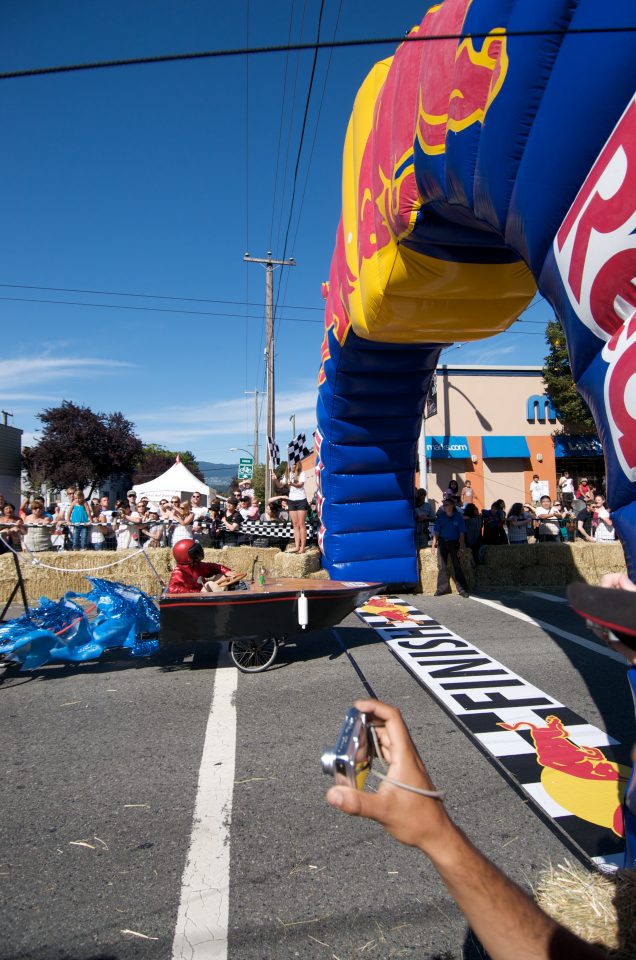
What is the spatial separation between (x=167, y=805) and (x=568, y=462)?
24.2 m

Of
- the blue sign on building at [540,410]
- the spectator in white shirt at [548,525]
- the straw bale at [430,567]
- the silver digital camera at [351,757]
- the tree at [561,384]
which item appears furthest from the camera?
the blue sign on building at [540,410]

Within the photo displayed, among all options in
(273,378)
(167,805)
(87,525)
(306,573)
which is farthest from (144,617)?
(273,378)

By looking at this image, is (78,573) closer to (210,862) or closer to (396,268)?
(396,268)

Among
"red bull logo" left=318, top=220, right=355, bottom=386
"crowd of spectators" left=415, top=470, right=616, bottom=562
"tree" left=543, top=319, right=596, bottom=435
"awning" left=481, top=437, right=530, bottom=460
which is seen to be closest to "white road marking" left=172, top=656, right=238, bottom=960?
"red bull logo" left=318, top=220, right=355, bottom=386

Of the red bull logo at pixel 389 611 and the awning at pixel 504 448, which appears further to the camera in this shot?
the awning at pixel 504 448

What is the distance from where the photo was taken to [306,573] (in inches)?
375

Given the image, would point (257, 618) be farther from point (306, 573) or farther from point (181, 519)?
point (181, 519)

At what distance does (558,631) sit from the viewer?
7410 millimetres

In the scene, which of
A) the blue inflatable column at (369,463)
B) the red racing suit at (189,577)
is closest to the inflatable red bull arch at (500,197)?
the blue inflatable column at (369,463)

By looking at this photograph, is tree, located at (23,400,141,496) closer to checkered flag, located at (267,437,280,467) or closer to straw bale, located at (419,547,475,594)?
checkered flag, located at (267,437,280,467)

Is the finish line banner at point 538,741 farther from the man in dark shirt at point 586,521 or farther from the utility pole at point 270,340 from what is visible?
the utility pole at point 270,340

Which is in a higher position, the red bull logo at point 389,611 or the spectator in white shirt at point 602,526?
the spectator in white shirt at point 602,526

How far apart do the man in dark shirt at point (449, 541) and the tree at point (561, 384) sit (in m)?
14.9

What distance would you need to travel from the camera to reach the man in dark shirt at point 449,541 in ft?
32.0
